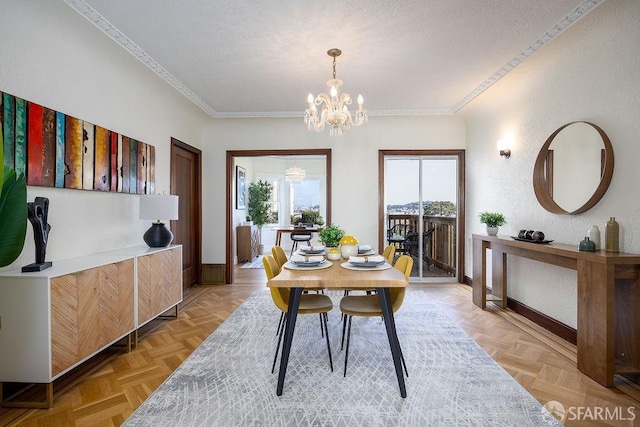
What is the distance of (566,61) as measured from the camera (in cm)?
283

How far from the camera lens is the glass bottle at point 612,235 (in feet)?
7.49

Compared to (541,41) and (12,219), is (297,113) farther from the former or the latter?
(12,219)

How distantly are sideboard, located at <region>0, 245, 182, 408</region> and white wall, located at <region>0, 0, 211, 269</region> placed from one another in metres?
0.33

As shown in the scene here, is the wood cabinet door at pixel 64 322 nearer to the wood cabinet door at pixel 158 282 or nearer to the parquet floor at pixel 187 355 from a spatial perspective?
the parquet floor at pixel 187 355

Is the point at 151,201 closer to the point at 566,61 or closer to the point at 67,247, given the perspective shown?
the point at 67,247

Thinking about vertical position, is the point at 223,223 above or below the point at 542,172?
below

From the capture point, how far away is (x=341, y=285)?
6.23ft

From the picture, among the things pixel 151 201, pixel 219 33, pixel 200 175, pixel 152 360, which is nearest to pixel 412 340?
pixel 152 360

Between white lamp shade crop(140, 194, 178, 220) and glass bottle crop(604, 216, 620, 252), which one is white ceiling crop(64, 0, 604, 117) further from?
glass bottle crop(604, 216, 620, 252)

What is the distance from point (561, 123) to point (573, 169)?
481mm

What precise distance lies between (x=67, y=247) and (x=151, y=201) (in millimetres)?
871

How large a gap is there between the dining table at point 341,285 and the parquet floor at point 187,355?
0.94 metres

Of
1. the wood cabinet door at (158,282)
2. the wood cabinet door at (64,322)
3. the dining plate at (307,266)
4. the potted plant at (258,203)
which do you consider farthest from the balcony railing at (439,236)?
the wood cabinet door at (64,322)

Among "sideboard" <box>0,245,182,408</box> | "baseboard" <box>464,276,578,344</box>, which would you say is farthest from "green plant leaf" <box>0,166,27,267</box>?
"baseboard" <box>464,276,578,344</box>
